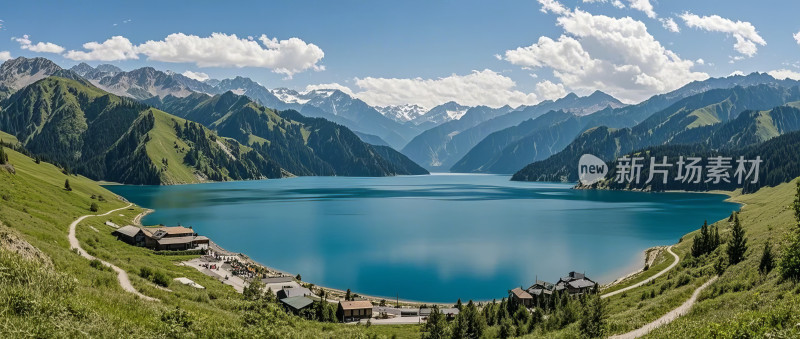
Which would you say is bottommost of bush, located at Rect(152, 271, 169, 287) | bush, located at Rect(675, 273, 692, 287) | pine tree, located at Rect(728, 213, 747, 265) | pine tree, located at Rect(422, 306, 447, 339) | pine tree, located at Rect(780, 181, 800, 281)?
pine tree, located at Rect(422, 306, 447, 339)

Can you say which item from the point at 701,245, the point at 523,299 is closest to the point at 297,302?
the point at 523,299

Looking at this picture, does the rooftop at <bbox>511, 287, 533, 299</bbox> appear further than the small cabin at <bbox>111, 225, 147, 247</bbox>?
No

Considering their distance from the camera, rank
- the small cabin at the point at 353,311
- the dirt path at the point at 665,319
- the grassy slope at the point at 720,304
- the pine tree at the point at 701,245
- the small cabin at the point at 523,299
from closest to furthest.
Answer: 1. the grassy slope at the point at 720,304
2. the dirt path at the point at 665,319
3. the small cabin at the point at 353,311
4. the small cabin at the point at 523,299
5. the pine tree at the point at 701,245

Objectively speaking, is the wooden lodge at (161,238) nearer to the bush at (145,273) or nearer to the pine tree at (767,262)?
the bush at (145,273)

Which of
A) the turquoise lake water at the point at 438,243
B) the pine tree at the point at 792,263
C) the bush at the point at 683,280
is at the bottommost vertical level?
the turquoise lake water at the point at 438,243

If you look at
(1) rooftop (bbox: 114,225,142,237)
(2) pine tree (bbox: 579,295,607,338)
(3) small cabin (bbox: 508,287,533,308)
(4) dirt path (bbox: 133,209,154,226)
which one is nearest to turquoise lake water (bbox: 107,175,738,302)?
(4) dirt path (bbox: 133,209,154,226)

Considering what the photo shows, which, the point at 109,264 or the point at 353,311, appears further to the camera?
the point at 353,311

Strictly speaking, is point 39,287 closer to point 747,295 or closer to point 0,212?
point 747,295

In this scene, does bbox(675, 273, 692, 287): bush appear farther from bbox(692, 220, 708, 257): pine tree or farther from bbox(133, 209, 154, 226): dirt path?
bbox(133, 209, 154, 226): dirt path

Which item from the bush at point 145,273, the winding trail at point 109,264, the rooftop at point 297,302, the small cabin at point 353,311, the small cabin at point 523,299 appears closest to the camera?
the winding trail at point 109,264

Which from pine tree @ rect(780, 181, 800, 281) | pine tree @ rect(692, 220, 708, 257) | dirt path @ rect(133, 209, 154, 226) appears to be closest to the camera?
pine tree @ rect(780, 181, 800, 281)

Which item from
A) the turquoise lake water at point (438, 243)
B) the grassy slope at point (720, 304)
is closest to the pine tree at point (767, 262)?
the grassy slope at point (720, 304)

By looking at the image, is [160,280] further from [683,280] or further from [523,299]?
[683,280]
